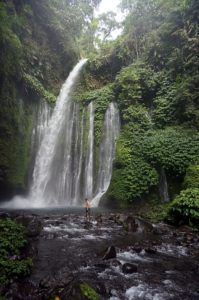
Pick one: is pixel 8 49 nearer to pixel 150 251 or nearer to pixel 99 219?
pixel 99 219

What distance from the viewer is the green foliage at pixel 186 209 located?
929cm

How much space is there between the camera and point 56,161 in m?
18.1

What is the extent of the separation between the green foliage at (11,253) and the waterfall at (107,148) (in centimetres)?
926

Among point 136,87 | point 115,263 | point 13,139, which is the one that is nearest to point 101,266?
point 115,263

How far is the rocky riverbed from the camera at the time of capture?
4402mm

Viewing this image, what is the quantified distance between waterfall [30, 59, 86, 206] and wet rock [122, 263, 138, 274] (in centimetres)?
1130

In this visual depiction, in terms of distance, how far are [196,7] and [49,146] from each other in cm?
1391

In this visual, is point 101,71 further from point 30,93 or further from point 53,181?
point 53,181

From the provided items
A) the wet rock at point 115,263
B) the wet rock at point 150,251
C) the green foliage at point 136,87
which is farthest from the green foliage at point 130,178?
the wet rock at point 115,263

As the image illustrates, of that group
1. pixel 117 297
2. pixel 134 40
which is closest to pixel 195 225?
pixel 117 297

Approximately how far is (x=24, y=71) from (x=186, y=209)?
15.9m

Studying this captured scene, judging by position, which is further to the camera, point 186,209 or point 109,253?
point 186,209

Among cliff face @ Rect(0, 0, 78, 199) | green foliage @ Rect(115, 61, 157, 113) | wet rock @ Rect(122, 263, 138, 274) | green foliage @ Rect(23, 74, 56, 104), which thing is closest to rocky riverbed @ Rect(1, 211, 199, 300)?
wet rock @ Rect(122, 263, 138, 274)

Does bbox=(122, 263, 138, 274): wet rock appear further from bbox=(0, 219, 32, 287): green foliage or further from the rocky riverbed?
bbox=(0, 219, 32, 287): green foliage
